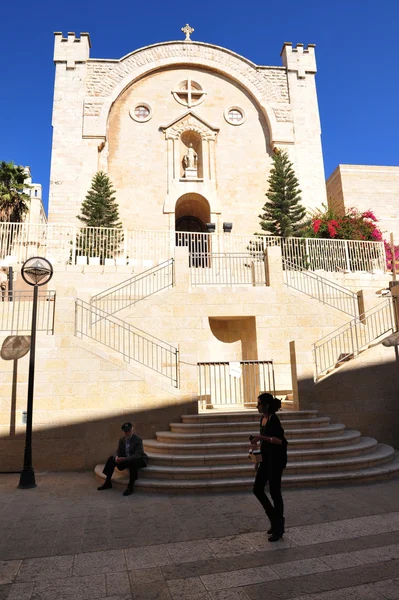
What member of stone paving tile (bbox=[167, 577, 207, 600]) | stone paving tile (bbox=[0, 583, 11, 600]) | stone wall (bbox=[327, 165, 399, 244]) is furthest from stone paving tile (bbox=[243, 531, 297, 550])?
stone wall (bbox=[327, 165, 399, 244])

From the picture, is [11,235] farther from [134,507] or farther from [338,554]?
[338,554]

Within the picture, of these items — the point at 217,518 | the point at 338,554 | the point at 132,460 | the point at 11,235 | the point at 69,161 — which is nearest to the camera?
the point at 338,554

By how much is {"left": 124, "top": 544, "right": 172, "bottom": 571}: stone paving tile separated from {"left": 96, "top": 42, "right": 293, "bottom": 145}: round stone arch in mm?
22068

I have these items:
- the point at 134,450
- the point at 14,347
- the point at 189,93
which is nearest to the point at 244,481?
the point at 134,450

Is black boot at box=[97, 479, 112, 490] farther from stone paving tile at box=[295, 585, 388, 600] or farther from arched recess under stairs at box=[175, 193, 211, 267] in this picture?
arched recess under stairs at box=[175, 193, 211, 267]

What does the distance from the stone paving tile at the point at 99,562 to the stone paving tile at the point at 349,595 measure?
5.96 ft

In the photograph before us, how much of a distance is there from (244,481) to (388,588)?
337 centimetres

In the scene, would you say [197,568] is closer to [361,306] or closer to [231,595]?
[231,595]

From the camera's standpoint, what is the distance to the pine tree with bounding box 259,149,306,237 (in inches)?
759

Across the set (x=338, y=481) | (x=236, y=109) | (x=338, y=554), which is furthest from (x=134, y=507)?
(x=236, y=109)

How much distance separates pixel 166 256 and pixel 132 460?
393 inches

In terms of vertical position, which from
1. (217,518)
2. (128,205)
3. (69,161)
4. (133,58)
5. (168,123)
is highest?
(133,58)

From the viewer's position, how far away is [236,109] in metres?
23.2

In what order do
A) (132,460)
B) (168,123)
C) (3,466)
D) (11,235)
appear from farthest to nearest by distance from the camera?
1. (168,123)
2. (11,235)
3. (3,466)
4. (132,460)
